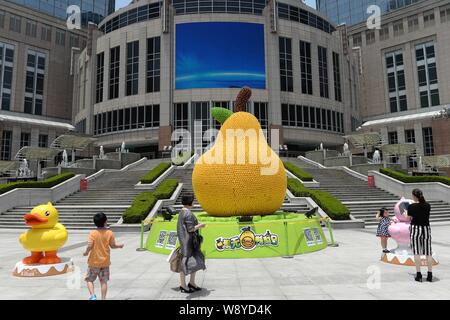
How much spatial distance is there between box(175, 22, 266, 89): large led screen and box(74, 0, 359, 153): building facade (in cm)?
13

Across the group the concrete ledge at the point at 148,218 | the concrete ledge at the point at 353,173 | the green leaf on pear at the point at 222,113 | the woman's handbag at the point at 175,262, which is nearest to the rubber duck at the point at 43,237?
the woman's handbag at the point at 175,262

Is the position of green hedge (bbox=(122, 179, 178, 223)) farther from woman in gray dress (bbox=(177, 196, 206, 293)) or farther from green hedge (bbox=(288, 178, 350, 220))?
woman in gray dress (bbox=(177, 196, 206, 293))

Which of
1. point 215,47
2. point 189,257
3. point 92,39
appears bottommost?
point 189,257

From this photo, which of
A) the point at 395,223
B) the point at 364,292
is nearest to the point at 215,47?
the point at 395,223

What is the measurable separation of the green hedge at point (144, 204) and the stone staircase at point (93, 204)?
1459mm

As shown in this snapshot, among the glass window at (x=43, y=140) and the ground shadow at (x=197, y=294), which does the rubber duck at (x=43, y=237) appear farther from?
the glass window at (x=43, y=140)

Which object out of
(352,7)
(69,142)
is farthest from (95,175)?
(352,7)

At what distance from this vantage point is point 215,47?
42812mm

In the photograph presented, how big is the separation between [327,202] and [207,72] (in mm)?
28423

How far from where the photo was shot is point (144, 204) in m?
18.9

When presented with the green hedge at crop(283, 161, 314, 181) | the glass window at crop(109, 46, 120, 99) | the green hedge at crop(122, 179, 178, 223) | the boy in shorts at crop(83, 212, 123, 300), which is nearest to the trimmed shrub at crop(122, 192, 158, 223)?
the green hedge at crop(122, 179, 178, 223)

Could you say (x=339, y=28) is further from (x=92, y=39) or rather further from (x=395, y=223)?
(x=395, y=223)

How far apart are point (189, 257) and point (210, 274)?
1.82 meters
